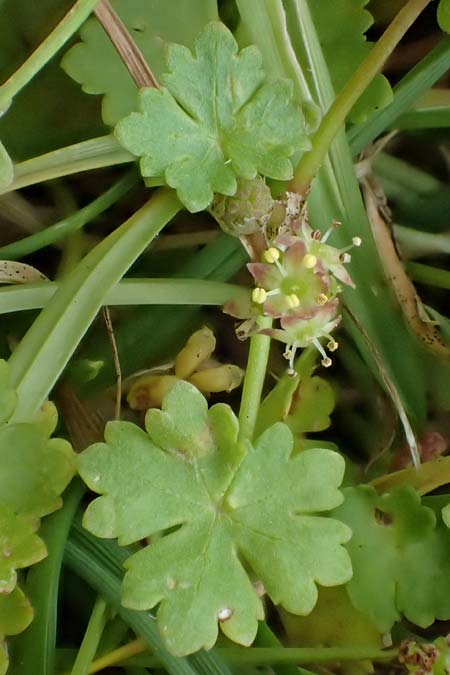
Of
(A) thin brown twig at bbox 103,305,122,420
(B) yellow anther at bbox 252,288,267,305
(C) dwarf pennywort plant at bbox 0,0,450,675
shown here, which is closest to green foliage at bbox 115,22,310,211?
(C) dwarf pennywort plant at bbox 0,0,450,675

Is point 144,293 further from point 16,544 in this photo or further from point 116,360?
point 16,544

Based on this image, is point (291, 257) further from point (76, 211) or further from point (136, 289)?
point (76, 211)

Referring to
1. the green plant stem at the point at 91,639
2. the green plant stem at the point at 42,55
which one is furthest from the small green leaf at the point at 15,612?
the green plant stem at the point at 42,55

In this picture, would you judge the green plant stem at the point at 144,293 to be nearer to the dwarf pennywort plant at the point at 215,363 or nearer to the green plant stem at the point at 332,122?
the dwarf pennywort plant at the point at 215,363

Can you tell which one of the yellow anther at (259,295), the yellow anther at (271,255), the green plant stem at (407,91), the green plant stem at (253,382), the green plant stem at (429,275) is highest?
the green plant stem at (407,91)

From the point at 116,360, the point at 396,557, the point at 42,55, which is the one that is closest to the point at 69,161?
the point at 42,55
